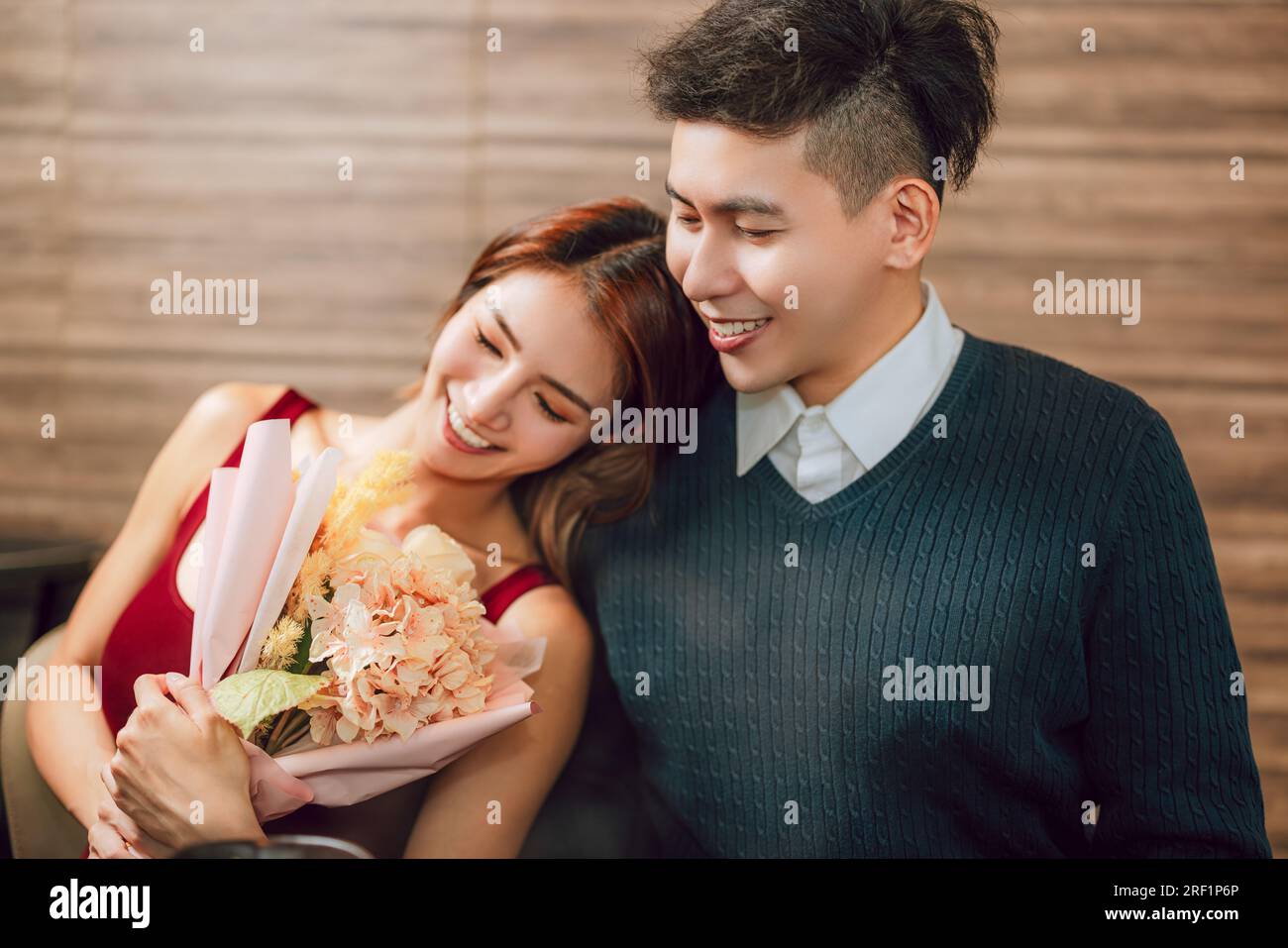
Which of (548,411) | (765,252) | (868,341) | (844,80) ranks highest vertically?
(844,80)

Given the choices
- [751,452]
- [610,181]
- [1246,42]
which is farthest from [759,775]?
[1246,42]

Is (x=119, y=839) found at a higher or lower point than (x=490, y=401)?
lower

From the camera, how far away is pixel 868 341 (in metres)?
1.32

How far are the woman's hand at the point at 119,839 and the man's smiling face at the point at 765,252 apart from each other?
880 mm

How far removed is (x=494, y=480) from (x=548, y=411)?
0.55 feet

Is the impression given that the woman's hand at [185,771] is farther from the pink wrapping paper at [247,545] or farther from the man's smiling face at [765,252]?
the man's smiling face at [765,252]

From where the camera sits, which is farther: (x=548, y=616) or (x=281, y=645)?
(x=548, y=616)

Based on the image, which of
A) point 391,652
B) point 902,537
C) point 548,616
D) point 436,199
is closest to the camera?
point 391,652

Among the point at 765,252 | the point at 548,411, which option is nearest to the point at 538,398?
the point at 548,411

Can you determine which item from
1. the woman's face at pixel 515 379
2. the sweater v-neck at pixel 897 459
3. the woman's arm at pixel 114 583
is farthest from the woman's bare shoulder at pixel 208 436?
the sweater v-neck at pixel 897 459

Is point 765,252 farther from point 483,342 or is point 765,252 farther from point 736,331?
point 483,342

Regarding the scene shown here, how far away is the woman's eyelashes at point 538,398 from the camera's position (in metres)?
1.35

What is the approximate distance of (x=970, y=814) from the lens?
1281 millimetres
